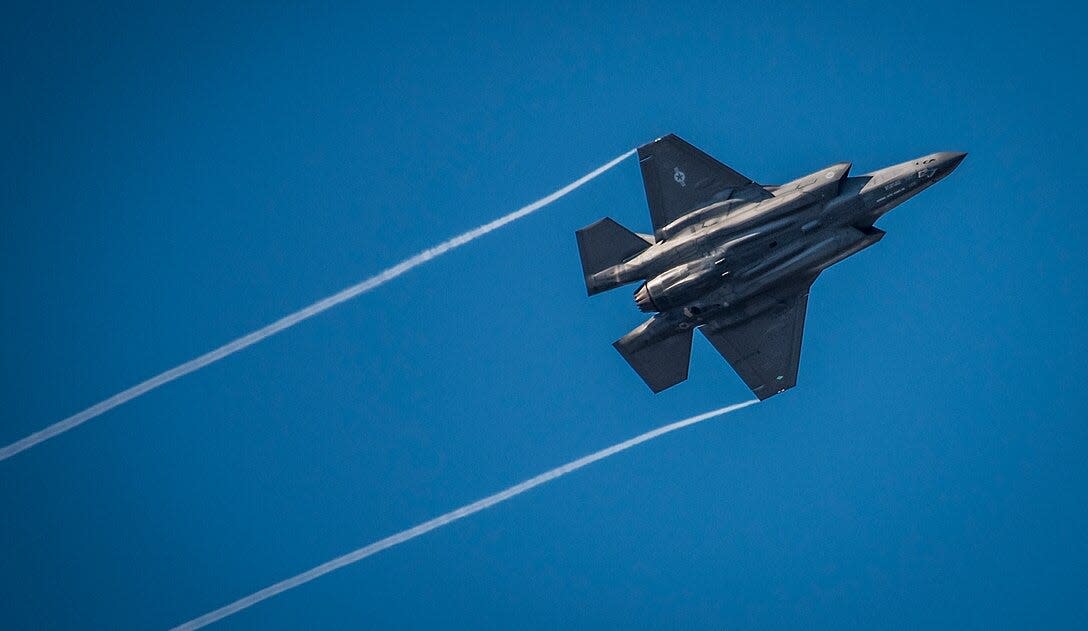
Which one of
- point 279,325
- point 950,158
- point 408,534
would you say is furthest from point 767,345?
point 279,325

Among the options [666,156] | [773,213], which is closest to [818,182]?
[773,213]

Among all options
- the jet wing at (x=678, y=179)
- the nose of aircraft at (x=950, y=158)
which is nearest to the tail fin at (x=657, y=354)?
the jet wing at (x=678, y=179)

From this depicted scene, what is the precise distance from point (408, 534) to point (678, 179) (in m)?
10.9

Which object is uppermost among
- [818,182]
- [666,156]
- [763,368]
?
[666,156]

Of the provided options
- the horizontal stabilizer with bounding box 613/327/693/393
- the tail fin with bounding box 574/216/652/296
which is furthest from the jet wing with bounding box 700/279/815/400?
the tail fin with bounding box 574/216/652/296

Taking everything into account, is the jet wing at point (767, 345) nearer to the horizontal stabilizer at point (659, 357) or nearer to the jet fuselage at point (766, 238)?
the horizontal stabilizer at point (659, 357)

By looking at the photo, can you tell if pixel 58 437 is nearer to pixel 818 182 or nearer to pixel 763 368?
pixel 763 368

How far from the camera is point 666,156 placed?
25.2 meters

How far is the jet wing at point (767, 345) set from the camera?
25.4 m

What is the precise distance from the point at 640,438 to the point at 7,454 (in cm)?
1542

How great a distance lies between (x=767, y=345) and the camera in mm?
25594

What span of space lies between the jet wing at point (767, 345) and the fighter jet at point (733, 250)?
0.02m

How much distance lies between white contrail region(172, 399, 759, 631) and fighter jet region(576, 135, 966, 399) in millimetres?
3598

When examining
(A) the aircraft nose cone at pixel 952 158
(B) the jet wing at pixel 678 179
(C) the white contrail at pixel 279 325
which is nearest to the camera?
(A) the aircraft nose cone at pixel 952 158
